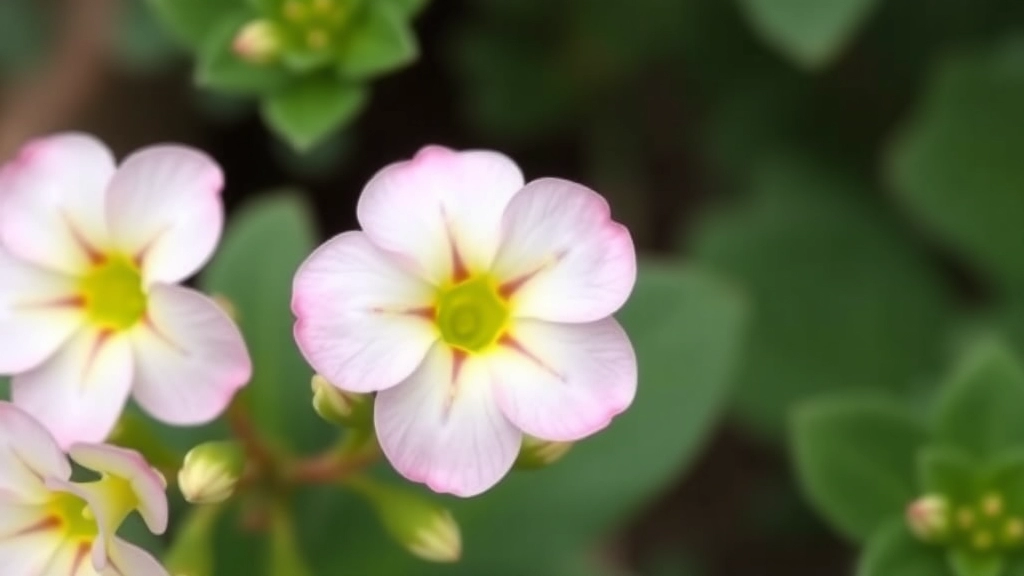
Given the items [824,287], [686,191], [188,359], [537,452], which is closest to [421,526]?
[537,452]

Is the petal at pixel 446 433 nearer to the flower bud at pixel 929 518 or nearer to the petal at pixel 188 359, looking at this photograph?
the petal at pixel 188 359

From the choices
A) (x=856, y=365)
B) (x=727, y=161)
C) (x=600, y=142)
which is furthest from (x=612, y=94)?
(x=856, y=365)

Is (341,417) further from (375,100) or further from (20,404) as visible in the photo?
(375,100)

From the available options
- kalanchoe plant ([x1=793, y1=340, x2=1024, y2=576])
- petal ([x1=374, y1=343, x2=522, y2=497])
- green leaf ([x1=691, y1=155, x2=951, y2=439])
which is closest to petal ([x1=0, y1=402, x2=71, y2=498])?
petal ([x1=374, y1=343, x2=522, y2=497])

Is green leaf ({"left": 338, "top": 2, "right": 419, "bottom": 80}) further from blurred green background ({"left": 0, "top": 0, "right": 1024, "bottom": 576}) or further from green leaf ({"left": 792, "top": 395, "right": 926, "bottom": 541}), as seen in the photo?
green leaf ({"left": 792, "top": 395, "right": 926, "bottom": 541})

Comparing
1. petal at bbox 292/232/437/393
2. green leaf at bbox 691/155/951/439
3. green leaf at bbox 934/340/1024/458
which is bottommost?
green leaf at bbox 691/155/951/439
